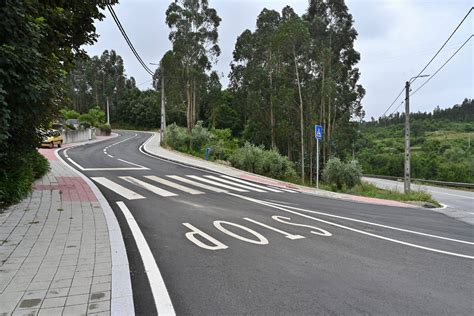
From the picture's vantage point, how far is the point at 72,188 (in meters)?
11.3

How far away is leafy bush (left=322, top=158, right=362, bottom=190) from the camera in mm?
22953

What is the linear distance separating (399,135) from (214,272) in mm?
92709

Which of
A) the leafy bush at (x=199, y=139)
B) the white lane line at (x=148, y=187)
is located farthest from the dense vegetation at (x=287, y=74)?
the white lane line at (x=148, y=187)

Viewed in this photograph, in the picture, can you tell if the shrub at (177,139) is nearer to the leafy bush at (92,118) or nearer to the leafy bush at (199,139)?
the leafy bush at (199,139)

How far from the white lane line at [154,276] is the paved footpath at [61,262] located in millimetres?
288

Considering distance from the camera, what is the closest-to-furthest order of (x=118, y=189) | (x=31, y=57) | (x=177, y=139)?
(x=31, y=57) < (x=118, y=189) < (x=177, y=139)

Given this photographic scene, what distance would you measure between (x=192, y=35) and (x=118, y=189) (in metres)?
31.1

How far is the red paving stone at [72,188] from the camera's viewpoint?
382 inches

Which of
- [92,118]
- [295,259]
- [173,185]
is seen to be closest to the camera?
[295,259]

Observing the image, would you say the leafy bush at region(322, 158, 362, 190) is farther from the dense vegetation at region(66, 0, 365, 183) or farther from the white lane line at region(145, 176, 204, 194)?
the white lane line at region(145, 176, 204, 194)

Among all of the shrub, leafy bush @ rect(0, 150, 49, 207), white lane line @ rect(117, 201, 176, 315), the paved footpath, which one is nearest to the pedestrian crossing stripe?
leafy bush @ rect(0, 150, 49, 207)

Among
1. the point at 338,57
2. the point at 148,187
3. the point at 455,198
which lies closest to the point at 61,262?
the point at 148,187

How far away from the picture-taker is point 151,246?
19.1 feet

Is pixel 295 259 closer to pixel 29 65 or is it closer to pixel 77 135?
pixel 29 65
